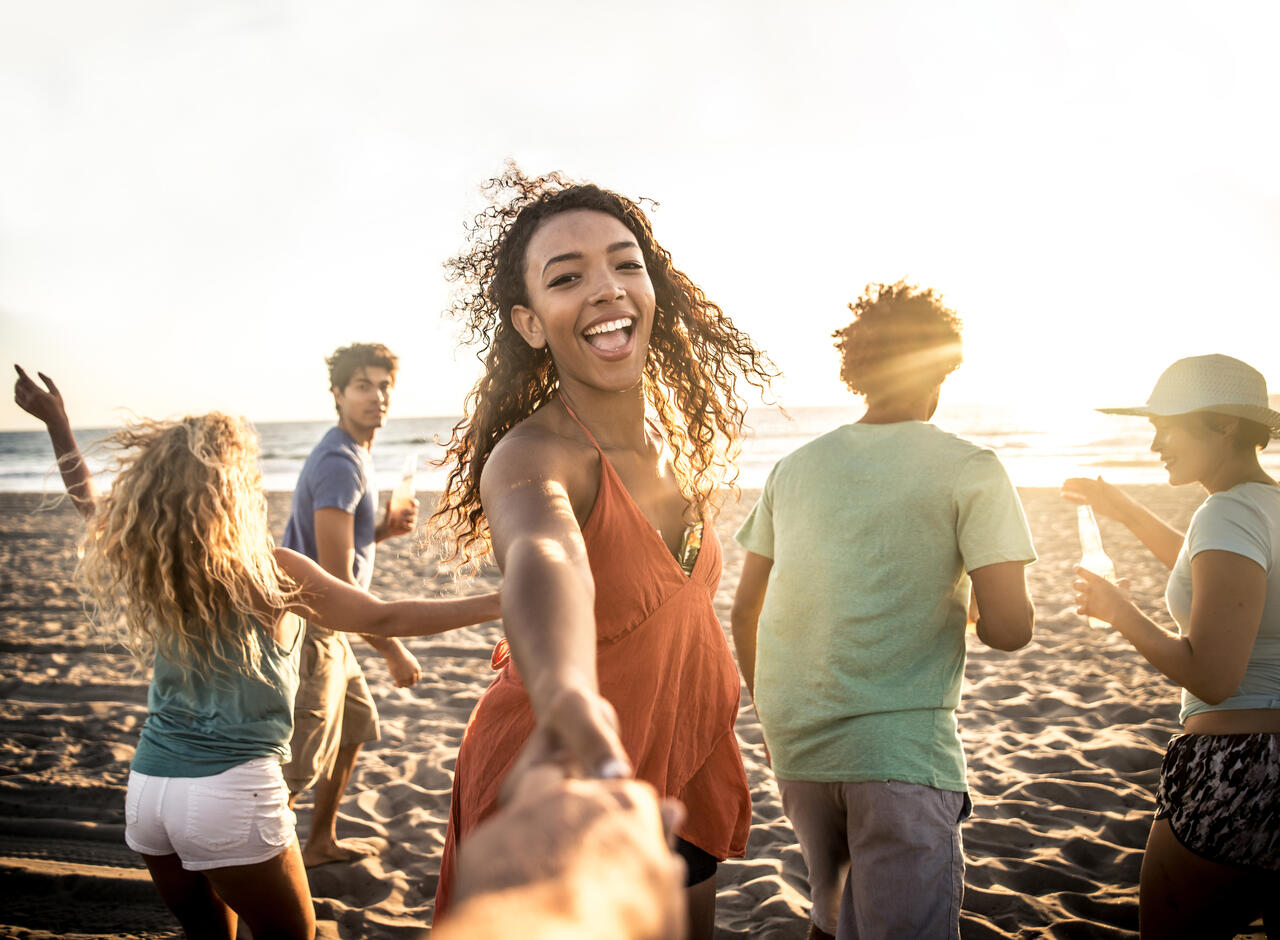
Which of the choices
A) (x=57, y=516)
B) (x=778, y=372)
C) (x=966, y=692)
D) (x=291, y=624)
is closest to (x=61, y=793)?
(x=291, y=624)

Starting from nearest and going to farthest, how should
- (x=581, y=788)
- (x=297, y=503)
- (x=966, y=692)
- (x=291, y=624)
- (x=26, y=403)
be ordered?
(x=581, y=788), (x=291, y=624), (x=26, y=403), (x=297, y=503), (x=966, y=692)

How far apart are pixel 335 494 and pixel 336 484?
5cm

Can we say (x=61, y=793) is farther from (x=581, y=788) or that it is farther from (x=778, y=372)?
(x=581, y=788)

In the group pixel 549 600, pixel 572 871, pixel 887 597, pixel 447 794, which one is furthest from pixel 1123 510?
pixel 447 794

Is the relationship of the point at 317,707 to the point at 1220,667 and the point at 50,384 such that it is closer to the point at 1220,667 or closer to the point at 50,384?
the point at 50,384

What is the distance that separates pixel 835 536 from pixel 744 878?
2.37 meters

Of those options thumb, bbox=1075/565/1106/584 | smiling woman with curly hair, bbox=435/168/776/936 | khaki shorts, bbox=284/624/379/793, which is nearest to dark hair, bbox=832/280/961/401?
smiling woman with curly hair, bbox=435/168/776/936

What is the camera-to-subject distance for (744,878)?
387 centimetres

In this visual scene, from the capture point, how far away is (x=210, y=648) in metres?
2.47

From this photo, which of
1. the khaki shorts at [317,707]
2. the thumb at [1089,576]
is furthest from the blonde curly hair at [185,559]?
the thumb at [1089,576]

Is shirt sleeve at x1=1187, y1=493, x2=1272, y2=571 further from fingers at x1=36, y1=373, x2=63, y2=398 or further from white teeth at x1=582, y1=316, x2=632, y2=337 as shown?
fingers at x1=36, y1=373, x2=63, y2=398

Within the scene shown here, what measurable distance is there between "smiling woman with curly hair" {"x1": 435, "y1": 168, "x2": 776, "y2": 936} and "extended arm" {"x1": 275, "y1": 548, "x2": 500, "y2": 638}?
0.46m

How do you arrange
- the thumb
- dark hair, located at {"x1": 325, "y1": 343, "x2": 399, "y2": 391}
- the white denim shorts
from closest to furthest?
the white denim shorts
the thumb
dark hair, located at {"x1": 325, "y1": 343, "x2": 399, "y2": 391}

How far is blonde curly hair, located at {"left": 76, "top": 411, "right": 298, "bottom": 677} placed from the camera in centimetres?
246
